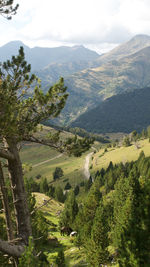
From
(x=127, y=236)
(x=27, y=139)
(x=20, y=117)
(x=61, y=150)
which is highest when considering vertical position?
(x=20, y=117)

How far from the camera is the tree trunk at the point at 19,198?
1173cm

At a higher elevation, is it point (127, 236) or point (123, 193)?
point (127, 236)

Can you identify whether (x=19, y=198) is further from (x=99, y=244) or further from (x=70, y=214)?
(x=70, y=214)

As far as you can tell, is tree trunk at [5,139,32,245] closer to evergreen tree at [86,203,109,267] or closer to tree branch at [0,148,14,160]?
tree branch at [0,148,14,160]

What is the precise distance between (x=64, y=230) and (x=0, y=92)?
6365cm

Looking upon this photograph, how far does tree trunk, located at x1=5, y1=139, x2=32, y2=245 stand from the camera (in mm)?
11727

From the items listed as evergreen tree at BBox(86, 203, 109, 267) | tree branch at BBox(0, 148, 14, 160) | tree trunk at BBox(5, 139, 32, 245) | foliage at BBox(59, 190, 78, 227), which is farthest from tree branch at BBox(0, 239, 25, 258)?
foliage at BBox(59, 190, 78, 227)

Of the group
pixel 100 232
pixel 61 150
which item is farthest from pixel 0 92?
pixel 100 232

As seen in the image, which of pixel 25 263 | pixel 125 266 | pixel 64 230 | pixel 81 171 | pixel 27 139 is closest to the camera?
pixel 25 263

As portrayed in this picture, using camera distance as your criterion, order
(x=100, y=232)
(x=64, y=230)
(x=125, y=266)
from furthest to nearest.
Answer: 1. (x=64, y=230)
2. (x=100, y=232)
3. (x=125, y=266)

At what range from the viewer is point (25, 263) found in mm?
7363

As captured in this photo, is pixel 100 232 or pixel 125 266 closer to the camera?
pixel 125 266

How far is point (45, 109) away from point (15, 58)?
400 centimetres

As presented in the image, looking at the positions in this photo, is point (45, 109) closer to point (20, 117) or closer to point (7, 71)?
point (20, 117)
